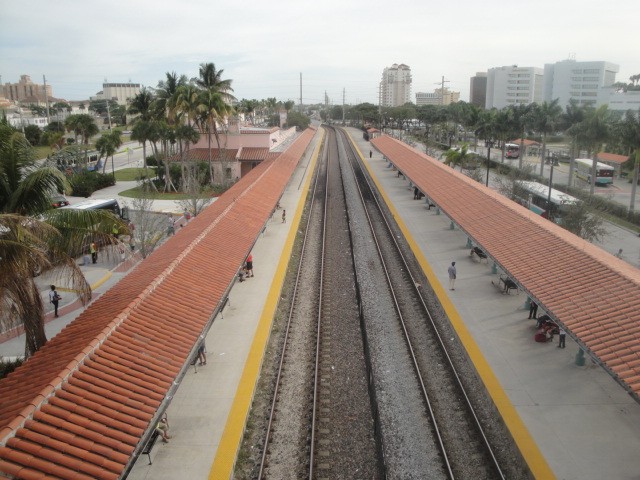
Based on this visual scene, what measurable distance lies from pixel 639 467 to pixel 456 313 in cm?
824

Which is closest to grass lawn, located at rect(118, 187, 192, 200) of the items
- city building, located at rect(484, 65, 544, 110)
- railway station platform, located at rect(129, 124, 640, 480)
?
railway station platform, located at rect(129, 124, 640, 480)

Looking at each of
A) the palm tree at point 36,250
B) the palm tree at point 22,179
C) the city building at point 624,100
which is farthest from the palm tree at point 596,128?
the city building at point 624,100

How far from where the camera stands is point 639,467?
35.8 ft

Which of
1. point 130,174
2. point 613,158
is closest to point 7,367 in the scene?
point 130,174

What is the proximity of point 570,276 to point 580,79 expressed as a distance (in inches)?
5414

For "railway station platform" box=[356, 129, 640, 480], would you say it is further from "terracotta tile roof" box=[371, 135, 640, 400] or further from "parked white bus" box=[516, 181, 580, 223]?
"parked white bus" box=[516, 181, 580, 223]

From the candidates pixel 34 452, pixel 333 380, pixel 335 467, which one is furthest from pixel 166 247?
pixel 34 452

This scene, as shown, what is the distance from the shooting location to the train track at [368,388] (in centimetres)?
1130

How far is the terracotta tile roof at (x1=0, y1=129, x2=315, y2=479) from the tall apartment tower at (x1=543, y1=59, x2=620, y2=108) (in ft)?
439

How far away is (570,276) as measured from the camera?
15648 mm

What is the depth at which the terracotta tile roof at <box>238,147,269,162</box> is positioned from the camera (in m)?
50.8

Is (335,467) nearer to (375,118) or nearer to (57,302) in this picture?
(57,302)

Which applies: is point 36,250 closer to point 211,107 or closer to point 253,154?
point 211,107

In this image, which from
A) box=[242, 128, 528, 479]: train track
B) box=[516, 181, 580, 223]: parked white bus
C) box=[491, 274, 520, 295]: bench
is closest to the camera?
box=[242, 128, 528, 479]: train track
